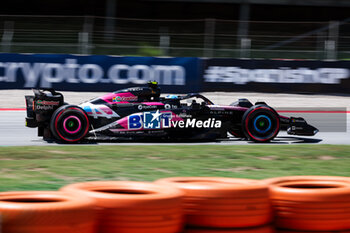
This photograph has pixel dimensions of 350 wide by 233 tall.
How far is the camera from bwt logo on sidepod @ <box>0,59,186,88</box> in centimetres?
1772

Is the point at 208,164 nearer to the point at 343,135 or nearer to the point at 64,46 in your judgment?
the point at 343,135

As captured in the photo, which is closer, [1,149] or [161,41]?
[1,149]

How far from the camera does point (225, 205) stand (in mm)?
4082

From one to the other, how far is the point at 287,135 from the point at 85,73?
737 centimetres

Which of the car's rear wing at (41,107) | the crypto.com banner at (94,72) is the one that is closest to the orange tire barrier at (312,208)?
the car's rear wing at (41,107)

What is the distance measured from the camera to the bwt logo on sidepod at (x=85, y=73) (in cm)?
1772

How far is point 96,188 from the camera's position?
420 cm

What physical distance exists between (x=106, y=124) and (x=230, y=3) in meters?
18.6

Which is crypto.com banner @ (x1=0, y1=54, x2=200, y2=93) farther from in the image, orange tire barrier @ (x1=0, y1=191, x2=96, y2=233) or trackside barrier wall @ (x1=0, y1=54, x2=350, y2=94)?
orange tire barrier @ (x1=0, y1=191, x2=96, y2=233)

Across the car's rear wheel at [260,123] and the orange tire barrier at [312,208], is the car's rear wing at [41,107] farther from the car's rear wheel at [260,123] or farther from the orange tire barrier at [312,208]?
the orange tire barrier at [312,208]

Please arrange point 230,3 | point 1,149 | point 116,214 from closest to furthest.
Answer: point 116,214 < point 1,149 < point 230,3

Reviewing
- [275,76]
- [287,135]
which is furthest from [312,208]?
[275,76]

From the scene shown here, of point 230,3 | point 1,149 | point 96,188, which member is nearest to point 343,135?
point 1,149

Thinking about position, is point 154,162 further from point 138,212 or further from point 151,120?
point 138,212
